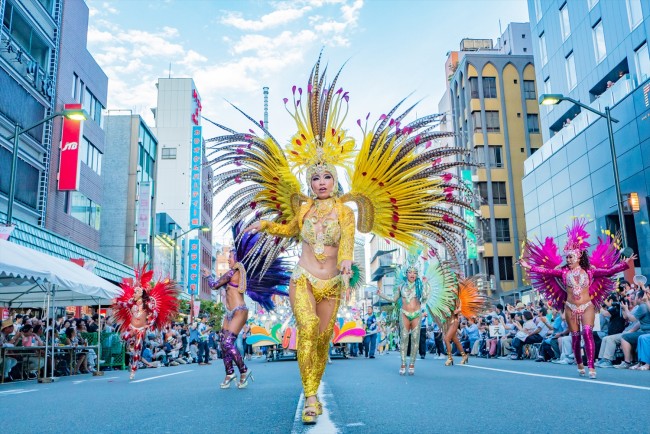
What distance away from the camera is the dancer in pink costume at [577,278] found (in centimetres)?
941

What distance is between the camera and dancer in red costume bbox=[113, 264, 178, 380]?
532 inches

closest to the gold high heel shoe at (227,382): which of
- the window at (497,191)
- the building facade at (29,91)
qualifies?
the building facade at (29,91)

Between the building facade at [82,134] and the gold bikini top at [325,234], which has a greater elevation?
the building facade at [82,134]

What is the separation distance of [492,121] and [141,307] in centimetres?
4481

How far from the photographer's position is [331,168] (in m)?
6.11

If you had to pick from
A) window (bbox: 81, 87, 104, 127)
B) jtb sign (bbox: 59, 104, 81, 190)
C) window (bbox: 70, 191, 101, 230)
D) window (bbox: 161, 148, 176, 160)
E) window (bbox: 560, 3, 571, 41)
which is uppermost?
window (bbox: 161, 148, 176, 160)

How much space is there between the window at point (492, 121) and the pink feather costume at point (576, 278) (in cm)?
4424

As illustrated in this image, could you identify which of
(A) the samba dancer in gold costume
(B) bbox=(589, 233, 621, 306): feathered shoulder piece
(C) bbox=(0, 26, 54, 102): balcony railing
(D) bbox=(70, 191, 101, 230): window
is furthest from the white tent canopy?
(D) bbox=(70, 191, 101, 230): window

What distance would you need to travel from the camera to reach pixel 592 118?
91.8ft

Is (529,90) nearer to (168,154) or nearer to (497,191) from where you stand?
(497,191)

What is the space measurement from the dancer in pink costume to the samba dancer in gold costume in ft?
12.3

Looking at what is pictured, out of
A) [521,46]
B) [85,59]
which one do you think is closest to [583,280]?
[85,59]

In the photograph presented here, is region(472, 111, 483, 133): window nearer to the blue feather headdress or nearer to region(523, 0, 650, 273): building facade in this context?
region(523, 0, 650, 273): building facade

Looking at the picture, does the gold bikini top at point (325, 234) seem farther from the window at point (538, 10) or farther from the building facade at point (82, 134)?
the window at point (538, 10)
